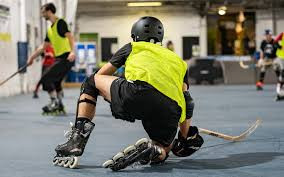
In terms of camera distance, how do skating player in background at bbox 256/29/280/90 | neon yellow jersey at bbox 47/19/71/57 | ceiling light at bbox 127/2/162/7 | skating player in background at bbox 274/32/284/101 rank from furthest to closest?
1. ceiling light at bbox 127/2/162/7
2. skating player in background at bbox 256/29/280/90
3. skating player in background at bbox 274/32/284/101
4. neon yellow jersey at bbox 47/19/71/57

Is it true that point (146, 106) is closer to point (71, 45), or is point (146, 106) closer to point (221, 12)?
point (71, 45)

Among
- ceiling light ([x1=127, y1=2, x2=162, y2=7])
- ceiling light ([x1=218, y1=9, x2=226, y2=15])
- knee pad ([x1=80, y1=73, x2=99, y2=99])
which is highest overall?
ceiling light ([x1=127, y1=2, x2=162, y2=7])

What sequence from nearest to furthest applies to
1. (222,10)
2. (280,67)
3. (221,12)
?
(280,67)
(222,10)
(221,12)

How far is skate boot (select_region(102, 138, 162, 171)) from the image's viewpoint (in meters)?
→ 4.59

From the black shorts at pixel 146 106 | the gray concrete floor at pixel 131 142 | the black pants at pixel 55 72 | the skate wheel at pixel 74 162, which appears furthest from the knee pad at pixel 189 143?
the black pants at pixel 55 72

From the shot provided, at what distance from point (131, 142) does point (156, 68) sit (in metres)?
2.04

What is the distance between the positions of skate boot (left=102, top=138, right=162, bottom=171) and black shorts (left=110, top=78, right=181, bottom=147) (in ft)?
0.57

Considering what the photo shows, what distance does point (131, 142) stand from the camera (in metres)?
6.69

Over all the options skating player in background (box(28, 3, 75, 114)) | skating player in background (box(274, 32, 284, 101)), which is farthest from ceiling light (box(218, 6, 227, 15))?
skating player in background (box(28, 3, 75, 114))

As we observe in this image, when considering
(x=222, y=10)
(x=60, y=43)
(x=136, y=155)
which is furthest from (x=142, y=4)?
(x=136, y=155)

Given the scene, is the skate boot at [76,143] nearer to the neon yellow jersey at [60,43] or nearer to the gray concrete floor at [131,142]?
the gray concrete floor at [131,142]

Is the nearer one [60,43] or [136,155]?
[136,155]

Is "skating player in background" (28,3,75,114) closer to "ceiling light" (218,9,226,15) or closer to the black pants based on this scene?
the black pants

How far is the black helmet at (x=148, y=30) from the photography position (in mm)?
4988
